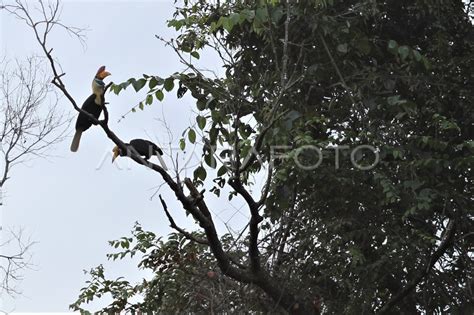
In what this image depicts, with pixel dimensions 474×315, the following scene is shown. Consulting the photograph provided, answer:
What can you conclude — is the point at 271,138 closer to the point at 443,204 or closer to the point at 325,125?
the point at 325,125

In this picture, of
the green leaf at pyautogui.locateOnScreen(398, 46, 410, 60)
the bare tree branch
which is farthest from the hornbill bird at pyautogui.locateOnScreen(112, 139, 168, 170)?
the bare tree branch

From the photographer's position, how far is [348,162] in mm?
4043

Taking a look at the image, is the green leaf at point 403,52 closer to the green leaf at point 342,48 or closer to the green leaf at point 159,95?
the green leaf at point 342,48

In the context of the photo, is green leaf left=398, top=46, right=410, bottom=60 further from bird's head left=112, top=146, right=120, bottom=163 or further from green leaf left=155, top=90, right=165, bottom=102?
bird's head left=112, top=146, right=120, bottom=163

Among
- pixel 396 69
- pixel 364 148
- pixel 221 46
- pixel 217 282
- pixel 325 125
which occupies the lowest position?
pixel 217 282

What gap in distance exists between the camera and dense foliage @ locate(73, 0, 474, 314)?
3805mm

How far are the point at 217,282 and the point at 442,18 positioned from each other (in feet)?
7.04

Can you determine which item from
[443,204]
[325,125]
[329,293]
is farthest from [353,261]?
→ [325,125]

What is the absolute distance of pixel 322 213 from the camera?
13.7 feet

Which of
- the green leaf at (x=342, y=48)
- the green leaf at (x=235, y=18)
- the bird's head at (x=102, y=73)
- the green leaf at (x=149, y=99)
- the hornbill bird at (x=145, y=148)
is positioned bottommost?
the hornbill bird at (x=145, y=148)

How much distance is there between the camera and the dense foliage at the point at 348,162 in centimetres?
380

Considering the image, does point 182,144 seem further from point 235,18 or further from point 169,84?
point 235,18

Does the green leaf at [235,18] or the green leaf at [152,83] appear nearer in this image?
the green leaf at [235,18]

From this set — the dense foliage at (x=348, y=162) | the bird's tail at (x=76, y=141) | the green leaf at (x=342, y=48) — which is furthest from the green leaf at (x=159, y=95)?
the green leaf at (x=342, y=48)
